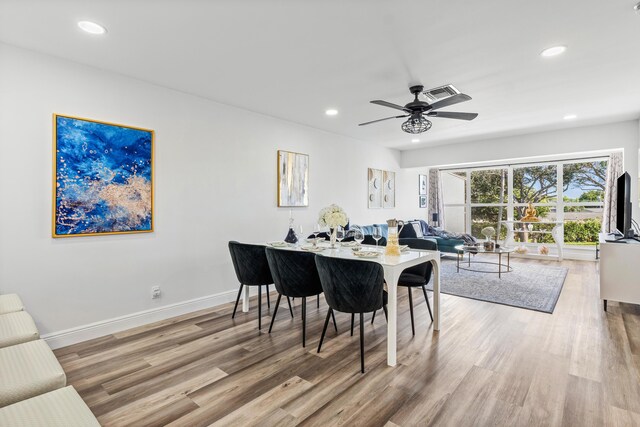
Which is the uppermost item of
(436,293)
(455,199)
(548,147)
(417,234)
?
(548,147)

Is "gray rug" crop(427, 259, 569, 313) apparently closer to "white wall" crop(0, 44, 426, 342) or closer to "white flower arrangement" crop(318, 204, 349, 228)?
"white flower arrangement" crop(318, 204, 349, 228)

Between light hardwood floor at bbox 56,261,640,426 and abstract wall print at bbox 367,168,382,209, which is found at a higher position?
abstract wall print at bbox 367,168,382,209

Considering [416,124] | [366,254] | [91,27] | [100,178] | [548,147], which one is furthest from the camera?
[548,147]

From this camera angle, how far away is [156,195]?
345 cm

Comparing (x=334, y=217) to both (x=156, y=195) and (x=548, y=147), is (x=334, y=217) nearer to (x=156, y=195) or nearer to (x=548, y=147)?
(x=156, y=195)

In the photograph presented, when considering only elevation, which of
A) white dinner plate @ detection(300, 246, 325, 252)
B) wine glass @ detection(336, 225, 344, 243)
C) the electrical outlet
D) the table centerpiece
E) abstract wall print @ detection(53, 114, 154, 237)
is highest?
abstract wall print @ detection(53, 114, 154, 237)

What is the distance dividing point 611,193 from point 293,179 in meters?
6.36

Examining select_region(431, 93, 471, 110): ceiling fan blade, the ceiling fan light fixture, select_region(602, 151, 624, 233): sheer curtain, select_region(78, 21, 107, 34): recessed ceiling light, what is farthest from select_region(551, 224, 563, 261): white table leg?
select_region(78, 21, 107, 34): recessed ceiling light

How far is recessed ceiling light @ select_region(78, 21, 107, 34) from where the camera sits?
2.30 metres

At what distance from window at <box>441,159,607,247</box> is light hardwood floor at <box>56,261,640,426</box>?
4.37 metres

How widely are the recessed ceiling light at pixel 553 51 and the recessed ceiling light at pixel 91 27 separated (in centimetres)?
351

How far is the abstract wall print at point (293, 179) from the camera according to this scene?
15.7ft

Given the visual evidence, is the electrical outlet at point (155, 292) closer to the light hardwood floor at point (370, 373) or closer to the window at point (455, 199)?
the light hardwood floor at point (370, 373)

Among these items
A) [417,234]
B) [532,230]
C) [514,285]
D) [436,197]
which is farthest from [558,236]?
[514,285]
